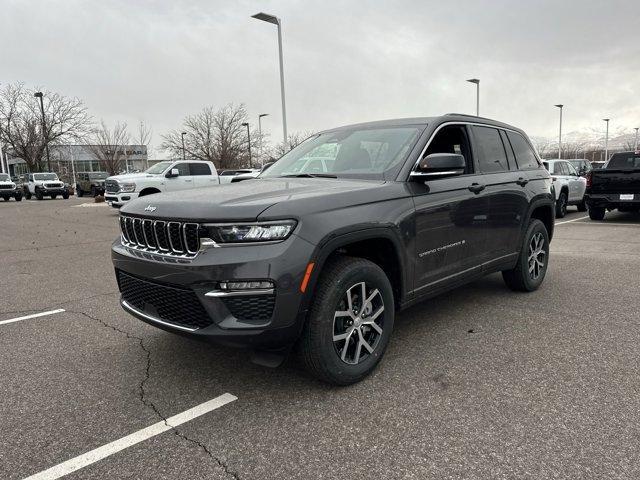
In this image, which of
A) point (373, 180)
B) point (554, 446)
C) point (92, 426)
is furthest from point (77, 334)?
point (554, 446)

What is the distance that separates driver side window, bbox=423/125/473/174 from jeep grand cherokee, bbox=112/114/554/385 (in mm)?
17

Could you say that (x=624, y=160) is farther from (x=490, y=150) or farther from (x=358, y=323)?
(x=358, y=323)

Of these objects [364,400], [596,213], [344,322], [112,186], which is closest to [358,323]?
[344,322]

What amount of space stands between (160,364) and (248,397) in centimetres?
91

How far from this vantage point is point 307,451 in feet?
8.28

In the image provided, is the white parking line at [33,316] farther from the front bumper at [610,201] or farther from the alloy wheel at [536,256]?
the front bumper at [610,201]

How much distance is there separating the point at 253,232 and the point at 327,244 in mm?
448

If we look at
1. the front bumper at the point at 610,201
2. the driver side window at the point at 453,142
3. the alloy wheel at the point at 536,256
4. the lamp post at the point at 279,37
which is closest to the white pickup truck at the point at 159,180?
the lamp post at the point at 279,37

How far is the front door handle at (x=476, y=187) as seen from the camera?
4247mm

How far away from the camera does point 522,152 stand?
214 inches

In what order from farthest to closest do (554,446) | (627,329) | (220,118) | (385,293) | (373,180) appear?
(220,118) < (627,329) < (373,180) < (385,293) < (554,446)

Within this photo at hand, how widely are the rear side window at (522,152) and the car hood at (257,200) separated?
96.3 inches

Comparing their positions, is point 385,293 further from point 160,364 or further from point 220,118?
point 220,118

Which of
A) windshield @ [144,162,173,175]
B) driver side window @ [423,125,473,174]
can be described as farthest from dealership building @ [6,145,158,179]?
driver side window @ [423,125,473,174]
